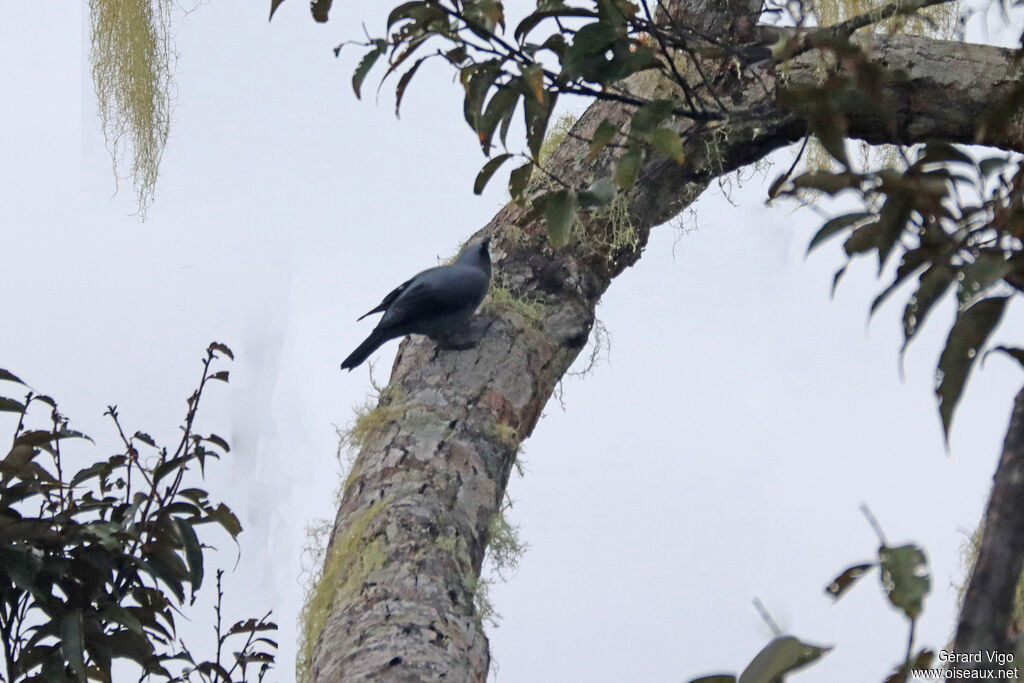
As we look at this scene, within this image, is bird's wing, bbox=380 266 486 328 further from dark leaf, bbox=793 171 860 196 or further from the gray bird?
dark leaf, bbox=793 171 860 196

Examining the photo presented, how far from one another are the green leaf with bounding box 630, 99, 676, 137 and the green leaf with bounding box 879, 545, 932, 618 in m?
0.83

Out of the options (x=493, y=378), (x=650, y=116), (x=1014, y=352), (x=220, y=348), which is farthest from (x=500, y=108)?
(x=493, y=378)

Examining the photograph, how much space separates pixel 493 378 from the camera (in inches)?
104

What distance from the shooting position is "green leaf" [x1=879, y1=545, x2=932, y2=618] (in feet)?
2.34

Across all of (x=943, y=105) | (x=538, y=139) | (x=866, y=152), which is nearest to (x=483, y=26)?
(x=538, y=139)

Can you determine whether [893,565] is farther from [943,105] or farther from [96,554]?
[943,105]

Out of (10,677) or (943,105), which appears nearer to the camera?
(10,677)

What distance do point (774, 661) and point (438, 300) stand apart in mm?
1987

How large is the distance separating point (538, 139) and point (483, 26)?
0.23m

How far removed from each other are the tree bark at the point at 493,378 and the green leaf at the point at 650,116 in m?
0.44

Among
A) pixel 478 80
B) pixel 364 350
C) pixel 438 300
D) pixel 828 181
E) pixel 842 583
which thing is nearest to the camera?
pixel 842 583

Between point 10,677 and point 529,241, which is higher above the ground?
point 529,241

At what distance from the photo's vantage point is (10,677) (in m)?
1.78

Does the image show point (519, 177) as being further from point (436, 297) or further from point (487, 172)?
point (436, 297)
